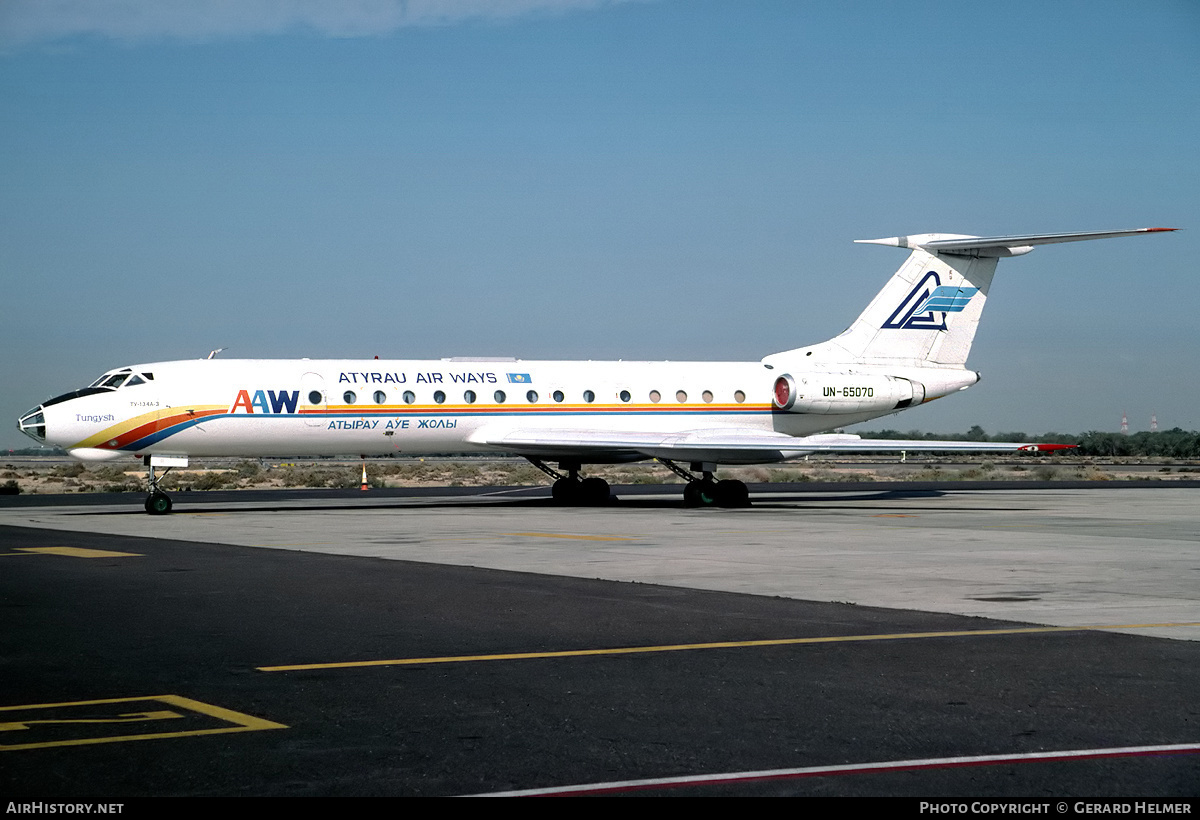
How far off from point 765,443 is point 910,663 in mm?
19497

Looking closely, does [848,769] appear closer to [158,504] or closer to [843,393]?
[158,504]

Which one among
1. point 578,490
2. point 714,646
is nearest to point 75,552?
point 714,646

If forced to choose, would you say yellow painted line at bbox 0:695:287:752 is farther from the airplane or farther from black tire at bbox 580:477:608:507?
black tire at bbox 580:477:608:507

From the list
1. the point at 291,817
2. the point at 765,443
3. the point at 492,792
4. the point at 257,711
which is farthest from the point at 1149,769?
the point at 765,443

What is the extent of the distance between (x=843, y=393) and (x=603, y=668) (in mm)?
23685

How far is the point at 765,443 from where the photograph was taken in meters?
27.9

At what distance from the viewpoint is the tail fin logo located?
1252 inches

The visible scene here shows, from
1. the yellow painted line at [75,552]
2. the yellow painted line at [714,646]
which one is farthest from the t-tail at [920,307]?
the yellow painted line at [714,646]

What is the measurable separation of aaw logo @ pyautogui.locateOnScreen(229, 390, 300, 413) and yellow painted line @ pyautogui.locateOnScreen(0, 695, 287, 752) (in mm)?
20209

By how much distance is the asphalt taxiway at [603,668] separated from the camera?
19.0ft

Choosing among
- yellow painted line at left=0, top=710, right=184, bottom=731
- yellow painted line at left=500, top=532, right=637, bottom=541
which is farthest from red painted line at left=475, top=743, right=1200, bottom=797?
yellow painted line at left=500, top=532, right=637, bottom=541

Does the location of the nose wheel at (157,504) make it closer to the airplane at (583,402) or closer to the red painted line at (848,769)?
the airplane at (583,402)

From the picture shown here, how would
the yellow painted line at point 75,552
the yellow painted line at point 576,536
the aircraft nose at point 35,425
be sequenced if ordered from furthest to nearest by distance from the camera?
the aircraft nose at point 35,425, the yellow painted line at point 576,536, the yellow painted line at point 75,552

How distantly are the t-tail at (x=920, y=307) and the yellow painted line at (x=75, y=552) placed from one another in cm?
1899
